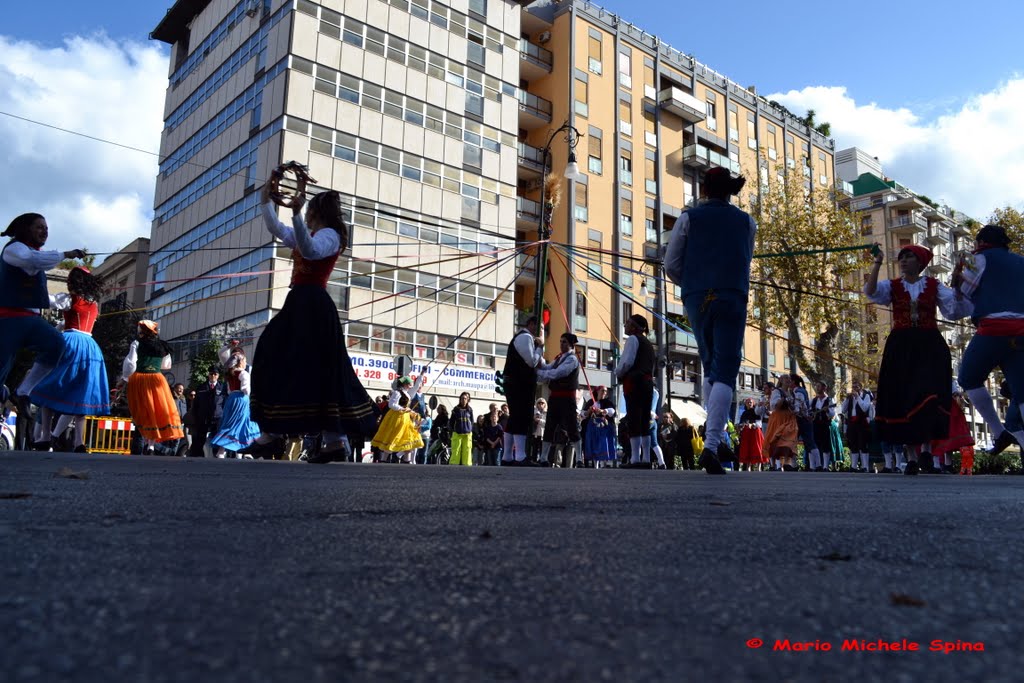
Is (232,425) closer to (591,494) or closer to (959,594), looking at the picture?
(591,494)

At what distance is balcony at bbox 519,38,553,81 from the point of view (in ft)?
135

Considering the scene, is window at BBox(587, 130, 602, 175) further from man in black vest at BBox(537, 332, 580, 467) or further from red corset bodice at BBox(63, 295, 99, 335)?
red corset bodice at BBox(63, 295, 99, 335)

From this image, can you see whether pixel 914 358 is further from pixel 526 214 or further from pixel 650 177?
pixel 650 177

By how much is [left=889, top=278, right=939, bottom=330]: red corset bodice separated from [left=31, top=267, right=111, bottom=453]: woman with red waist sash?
845 centimetres

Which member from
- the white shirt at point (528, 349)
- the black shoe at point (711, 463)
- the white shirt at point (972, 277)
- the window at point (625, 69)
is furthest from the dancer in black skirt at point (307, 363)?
the window at point (625, 69)

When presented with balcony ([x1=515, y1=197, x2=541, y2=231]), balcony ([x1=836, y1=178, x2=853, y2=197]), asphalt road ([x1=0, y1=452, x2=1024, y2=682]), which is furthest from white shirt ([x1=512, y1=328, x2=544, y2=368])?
balcony ([x1=515, y1=197, x2=541, y2=231])

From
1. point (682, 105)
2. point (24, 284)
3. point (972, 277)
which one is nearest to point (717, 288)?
point (972, 277)

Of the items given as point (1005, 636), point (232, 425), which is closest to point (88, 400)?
point (232, 425)

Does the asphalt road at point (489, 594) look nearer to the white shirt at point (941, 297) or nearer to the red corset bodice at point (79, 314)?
the white shirt at point (941, 297)

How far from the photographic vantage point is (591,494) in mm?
3082

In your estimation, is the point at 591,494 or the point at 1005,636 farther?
the point at 591,494

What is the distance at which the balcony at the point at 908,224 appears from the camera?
6956cm

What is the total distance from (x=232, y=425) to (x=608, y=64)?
117 ft

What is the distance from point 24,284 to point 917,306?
27.5 feet
